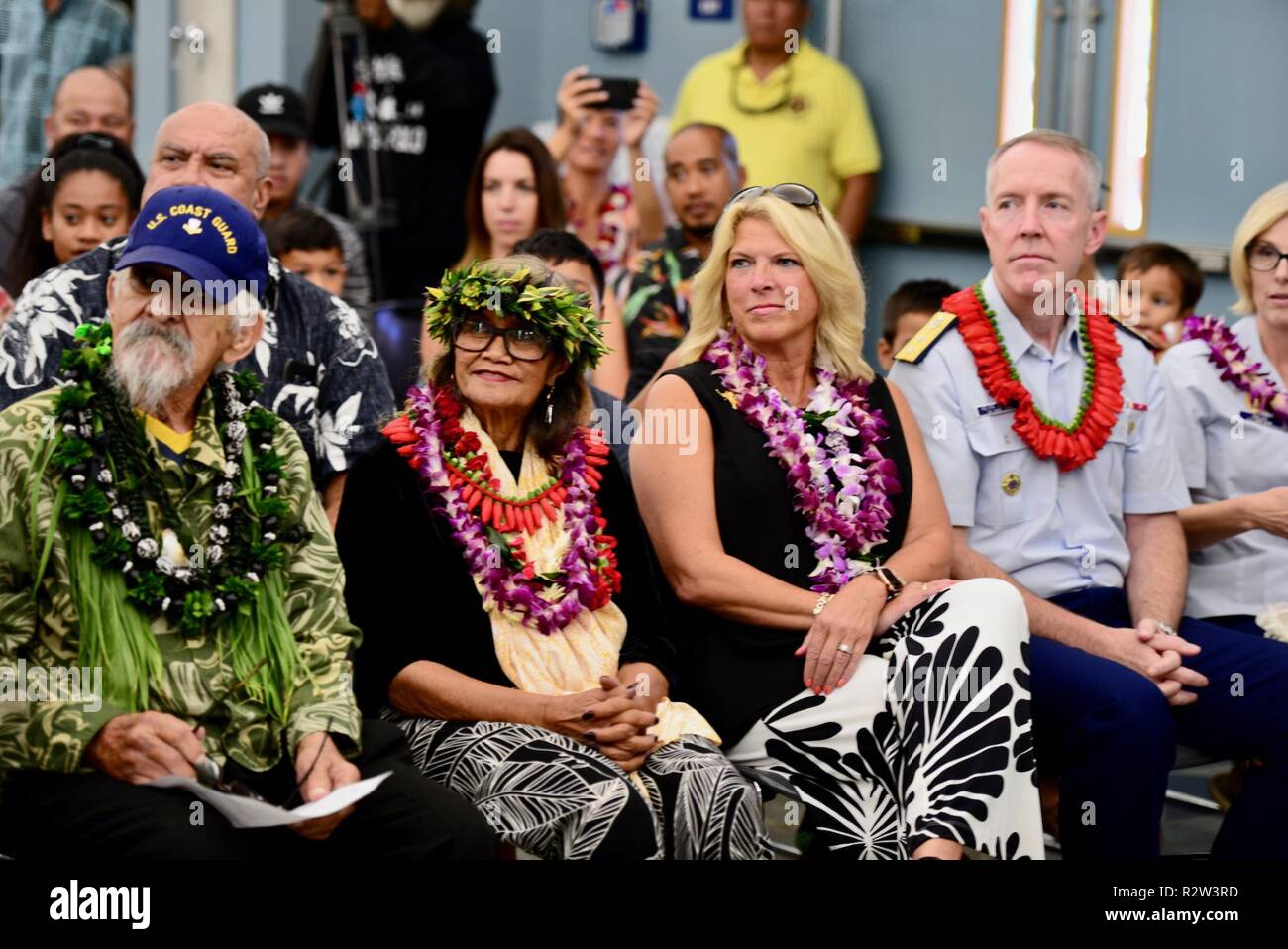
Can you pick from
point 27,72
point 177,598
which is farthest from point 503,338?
point 27,72

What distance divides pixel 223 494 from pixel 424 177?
498 centimetres

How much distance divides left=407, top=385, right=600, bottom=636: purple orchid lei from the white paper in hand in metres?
0.72

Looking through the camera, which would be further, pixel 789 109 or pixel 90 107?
pixel 789 109

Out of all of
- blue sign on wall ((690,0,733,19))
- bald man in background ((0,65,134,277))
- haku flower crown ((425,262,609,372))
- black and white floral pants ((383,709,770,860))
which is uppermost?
blue sign on wall ((690,0,733,19))

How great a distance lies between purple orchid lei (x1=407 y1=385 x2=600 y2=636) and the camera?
3.89 metres

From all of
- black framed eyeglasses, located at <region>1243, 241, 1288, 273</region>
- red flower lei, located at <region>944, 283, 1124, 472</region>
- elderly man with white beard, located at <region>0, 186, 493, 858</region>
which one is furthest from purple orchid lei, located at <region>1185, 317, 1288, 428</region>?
elderly man with white beard, located at <region>0, 186, 493, 858</region>

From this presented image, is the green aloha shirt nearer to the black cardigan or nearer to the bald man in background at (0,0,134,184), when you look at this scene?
the black cardigan

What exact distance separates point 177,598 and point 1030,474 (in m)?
2.12

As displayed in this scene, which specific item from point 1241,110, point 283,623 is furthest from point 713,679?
point 1241,110

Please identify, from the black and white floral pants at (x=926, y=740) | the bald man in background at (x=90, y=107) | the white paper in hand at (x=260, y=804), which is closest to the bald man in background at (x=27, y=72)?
the bald man in background at (x=90, y=107)

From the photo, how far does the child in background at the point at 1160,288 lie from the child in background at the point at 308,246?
8.82 feet

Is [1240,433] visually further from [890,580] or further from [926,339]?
[890,580]

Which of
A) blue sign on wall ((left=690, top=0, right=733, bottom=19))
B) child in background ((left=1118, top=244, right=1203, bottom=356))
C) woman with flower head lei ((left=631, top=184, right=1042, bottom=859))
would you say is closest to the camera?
woman with flower head lei ((left=631, top=184, right=1042, bottom=859))

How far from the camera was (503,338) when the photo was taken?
3975 mm
